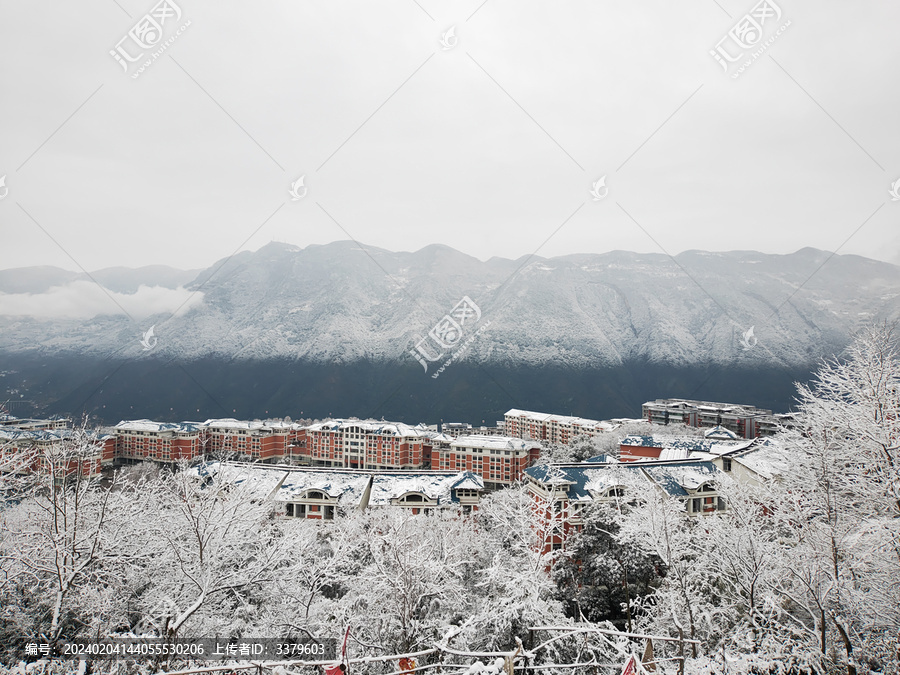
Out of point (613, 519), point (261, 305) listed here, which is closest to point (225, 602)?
point (613, 519)

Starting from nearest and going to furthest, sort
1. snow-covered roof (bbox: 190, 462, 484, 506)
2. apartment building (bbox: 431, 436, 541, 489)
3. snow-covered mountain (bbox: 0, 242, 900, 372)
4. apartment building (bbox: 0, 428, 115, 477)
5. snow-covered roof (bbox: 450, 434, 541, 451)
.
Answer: apartment building (bbox: 0, 428, 115, 477), snow-covered roof (bbox: 190, 462, 484, 506), apartment building (bbox: 431, 436, 541, 489), snow-covered roof (bbox: 450, 434, 541, 451), snow-covered mountain (bbox: 0, 242, 900, 372)

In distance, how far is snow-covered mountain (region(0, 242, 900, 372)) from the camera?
108m

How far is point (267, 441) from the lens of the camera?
53.6 meters

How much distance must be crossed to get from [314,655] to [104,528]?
6303 millimetres

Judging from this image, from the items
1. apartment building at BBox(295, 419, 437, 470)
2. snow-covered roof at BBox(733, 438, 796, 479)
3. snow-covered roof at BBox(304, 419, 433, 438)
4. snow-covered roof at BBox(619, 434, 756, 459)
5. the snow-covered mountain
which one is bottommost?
apartment building at BBox(295, 419, 437, 470)

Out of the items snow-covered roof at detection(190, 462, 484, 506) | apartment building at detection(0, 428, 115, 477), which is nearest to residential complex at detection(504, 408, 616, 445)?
snow-covered roof at detection(190, 462, 484, 506)

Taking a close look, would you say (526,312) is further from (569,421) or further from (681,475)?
(681,475)

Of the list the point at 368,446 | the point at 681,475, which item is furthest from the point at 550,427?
the point at 681,475

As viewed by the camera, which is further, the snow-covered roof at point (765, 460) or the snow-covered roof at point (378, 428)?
the snow-covered roof at point (378, 428)

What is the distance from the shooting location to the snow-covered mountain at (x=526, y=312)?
353 ft

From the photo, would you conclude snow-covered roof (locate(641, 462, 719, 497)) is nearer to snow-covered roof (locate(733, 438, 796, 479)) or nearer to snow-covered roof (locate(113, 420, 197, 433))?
snow-covered roof (locate(733, 438, 796, 479))

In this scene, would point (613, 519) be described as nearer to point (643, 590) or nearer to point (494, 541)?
point (643, 590)

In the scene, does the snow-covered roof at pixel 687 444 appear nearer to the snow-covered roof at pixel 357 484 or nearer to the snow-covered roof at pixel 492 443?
the snow-covered roof at pixel 492 443

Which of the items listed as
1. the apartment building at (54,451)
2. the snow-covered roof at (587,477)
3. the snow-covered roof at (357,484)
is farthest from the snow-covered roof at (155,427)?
the snow-covered roof at (587,477)
